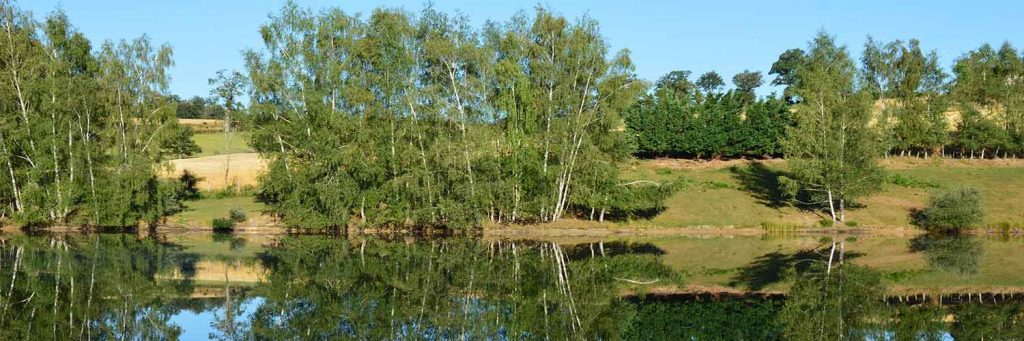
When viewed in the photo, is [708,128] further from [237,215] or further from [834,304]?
[834,304]

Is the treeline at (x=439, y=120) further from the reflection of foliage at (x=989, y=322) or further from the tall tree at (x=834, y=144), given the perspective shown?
the reflection of foliage at (x=989, y=322)

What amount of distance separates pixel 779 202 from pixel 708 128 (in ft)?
47.2

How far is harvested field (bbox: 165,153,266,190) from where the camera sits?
5847 cm

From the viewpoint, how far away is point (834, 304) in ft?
79.9

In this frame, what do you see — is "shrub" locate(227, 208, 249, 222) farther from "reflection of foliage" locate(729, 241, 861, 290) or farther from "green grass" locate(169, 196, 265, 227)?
"reflection of foliage" locate(729, 241, 861, 290)

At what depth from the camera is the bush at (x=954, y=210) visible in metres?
49.0

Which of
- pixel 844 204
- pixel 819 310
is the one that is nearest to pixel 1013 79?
pixel 844 204

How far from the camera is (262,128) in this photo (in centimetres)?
4897

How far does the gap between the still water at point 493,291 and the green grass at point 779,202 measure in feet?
31.4

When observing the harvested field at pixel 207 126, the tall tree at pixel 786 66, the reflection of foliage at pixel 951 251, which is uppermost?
the tall tree at pixel 786 66

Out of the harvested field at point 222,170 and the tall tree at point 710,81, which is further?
the tall tree at point 710,81

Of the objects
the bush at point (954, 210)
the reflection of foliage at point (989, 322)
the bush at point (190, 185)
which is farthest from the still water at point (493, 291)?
the bush at point (190, 185)

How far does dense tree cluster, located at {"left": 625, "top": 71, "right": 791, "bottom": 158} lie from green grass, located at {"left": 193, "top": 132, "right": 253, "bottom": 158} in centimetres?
2940

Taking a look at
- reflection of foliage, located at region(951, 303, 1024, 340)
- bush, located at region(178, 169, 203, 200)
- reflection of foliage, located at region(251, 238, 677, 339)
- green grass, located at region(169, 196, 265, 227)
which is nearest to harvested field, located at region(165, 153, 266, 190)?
bush, located at region(178, 169, 203, 200)
